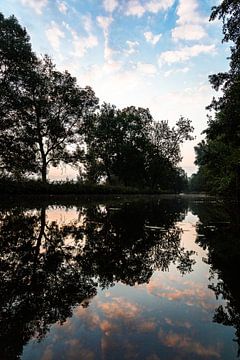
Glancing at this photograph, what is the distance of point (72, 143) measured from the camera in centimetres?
3438

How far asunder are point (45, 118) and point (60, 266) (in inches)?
1194

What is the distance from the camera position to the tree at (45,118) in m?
28.3

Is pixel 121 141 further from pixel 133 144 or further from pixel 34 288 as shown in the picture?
pixel 34 288

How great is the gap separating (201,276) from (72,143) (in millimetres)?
32010

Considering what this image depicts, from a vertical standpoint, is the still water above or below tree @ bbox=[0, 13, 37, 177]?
below

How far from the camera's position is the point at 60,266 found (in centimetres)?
372

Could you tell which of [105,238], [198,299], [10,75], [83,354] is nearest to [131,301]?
[198,299]

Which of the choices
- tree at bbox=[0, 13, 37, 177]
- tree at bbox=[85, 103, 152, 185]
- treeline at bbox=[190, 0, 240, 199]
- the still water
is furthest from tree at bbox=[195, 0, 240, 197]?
tree at bbox=[85, 103, 152, 185]

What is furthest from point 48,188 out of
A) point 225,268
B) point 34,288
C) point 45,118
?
point 34,288

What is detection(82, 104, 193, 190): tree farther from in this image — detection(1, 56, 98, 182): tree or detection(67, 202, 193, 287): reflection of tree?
detection(67, 202, 193, 287): reflection of tree

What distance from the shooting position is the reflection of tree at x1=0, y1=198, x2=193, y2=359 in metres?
2.20

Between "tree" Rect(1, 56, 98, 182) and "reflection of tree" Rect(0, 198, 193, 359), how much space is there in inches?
924

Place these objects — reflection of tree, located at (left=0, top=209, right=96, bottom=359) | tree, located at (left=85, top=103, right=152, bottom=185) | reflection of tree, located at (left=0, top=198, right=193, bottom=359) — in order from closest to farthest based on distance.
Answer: reflection of tree, located at (left=0, top=209, right=96, bottom=359) < reflection of tree, located at (left=0, top=198, right=193, bottom=359) < tree, located at (left=85, top=103, right=152, bottom=185)

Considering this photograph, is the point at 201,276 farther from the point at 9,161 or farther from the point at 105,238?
the point at 9,161
